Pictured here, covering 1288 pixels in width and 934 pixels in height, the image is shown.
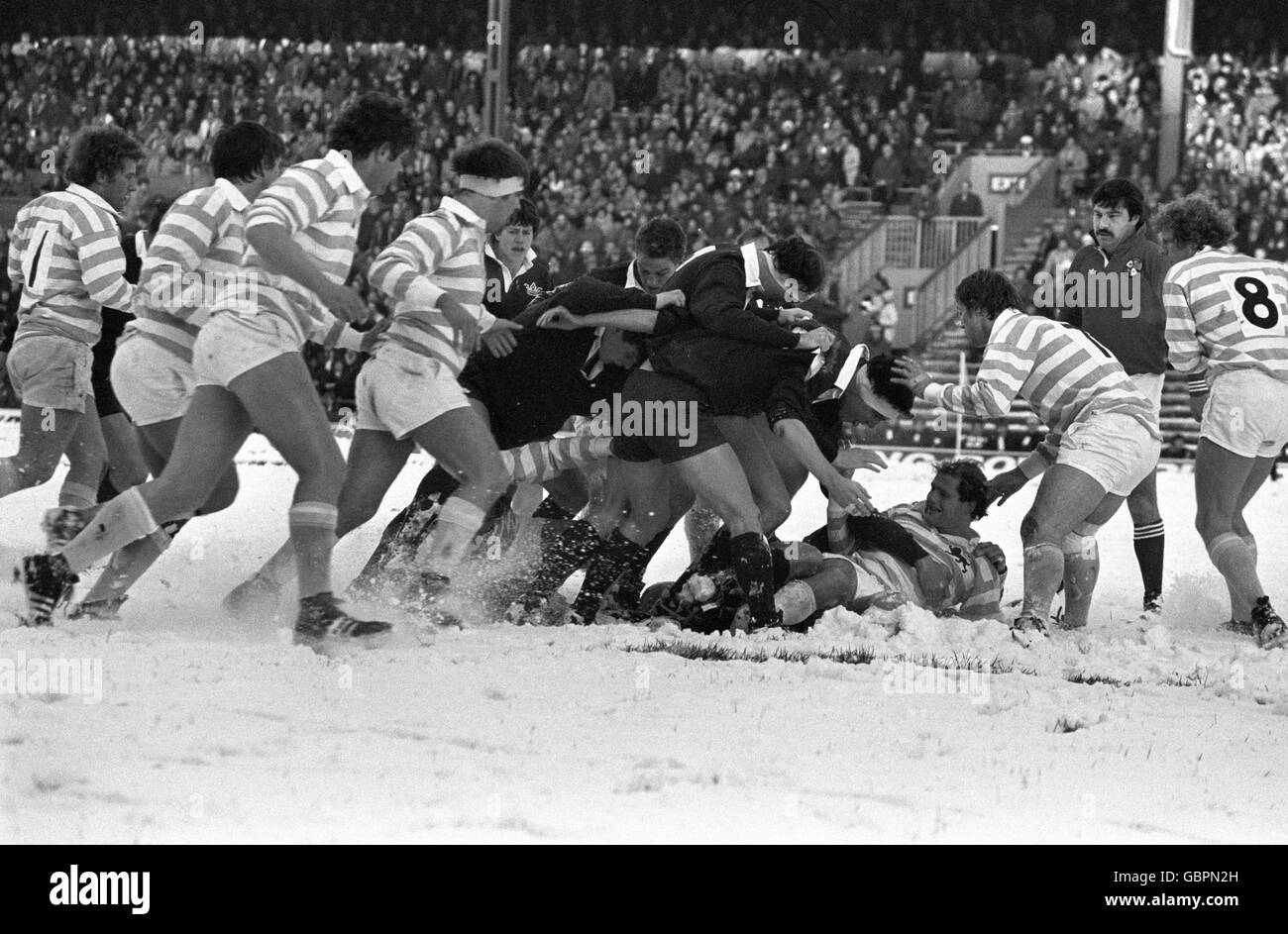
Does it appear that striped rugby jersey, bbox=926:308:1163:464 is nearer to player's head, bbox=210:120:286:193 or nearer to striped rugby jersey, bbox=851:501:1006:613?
striped rugby jersey, bbox=851:501:1006:613

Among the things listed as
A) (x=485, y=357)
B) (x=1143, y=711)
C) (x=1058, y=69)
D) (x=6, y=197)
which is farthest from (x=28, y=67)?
(x=1143, y=711)

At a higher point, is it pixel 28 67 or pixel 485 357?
pixel 28 67

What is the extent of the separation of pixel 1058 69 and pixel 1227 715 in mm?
21106

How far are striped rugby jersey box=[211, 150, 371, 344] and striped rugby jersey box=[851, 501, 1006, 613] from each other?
2215 mm

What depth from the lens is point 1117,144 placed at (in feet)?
73.6

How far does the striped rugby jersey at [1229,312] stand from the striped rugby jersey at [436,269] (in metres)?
2.93

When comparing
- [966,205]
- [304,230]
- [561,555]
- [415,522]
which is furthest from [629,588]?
[966,205]

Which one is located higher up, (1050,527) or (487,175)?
(487,175)

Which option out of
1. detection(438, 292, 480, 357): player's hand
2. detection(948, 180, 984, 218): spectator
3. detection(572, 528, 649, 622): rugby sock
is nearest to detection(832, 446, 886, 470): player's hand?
detection(572, 528, 649, 622): rugby sock

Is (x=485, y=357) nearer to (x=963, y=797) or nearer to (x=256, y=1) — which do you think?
(x=963, y=797)

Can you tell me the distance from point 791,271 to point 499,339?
43.8 inches

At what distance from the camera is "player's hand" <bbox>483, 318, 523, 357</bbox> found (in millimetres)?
5699

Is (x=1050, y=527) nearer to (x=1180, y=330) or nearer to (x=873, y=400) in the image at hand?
(x=873, y=400)

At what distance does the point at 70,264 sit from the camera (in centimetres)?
607
